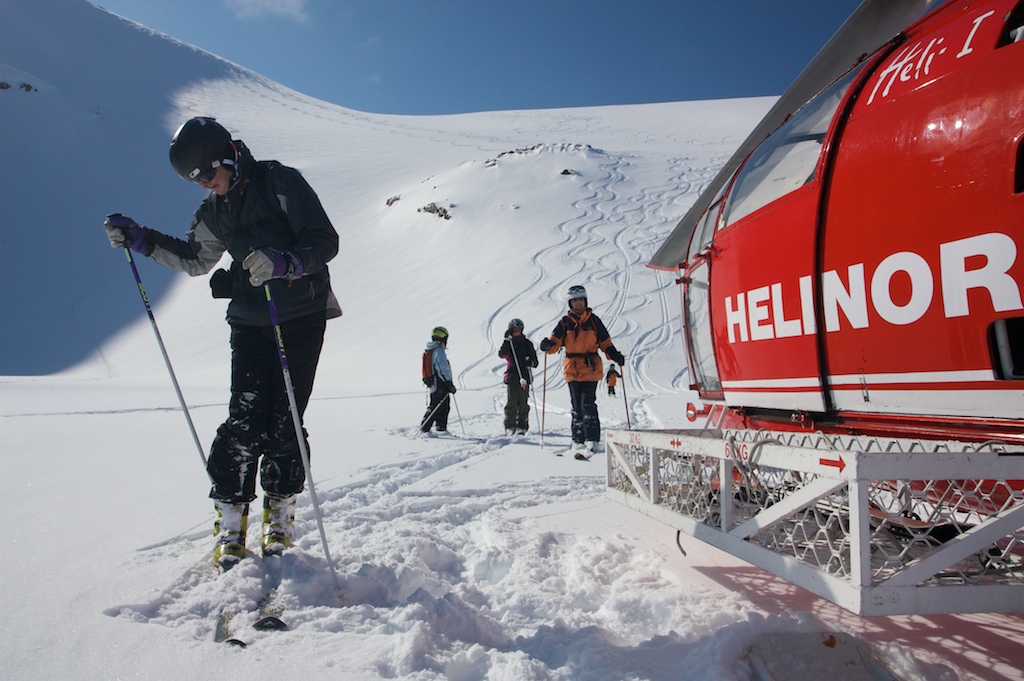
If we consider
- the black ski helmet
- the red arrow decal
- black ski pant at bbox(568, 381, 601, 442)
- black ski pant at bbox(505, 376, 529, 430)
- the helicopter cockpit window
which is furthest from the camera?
black ski pant at bbox(505, 376, 529, 430)

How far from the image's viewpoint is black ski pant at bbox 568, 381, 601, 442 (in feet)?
23.0

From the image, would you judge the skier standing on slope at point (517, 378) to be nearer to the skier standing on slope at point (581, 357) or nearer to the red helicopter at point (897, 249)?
the skier standing on slope at point (581, 357)

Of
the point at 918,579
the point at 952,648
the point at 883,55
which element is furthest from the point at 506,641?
the point at 883,55

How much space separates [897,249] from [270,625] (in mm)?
2494

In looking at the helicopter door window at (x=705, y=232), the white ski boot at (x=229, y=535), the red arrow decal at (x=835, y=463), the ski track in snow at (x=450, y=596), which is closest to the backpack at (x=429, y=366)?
the ski track in snow at (x=450, y=596)

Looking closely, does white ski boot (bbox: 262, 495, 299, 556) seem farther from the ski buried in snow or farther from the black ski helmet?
the black ski helmet

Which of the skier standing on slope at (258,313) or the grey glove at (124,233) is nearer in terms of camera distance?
the skier standing on slope at (258,313)

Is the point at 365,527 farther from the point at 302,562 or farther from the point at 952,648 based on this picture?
the point at 952,648

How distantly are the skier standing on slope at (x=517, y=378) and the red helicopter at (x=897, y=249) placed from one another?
5.60 meters

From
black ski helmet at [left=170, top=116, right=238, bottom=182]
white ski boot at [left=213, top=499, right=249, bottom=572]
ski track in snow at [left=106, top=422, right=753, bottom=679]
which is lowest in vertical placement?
ski track in snow at [left=106, top=422, right=753, bottom=679]

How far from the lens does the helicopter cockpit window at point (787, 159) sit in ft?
8.52

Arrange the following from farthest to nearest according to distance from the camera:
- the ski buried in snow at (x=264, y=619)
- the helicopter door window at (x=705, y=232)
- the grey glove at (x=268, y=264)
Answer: the helicopter door window at (x=705, y=232) < the grey glove at (x=268, y=264) < the ski buried in snow at (x=264, y=619)

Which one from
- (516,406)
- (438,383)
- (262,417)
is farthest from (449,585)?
(438,383)

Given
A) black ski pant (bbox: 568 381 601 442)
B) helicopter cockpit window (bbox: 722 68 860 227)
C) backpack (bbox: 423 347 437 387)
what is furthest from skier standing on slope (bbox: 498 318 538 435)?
helicopter cockpit window (bbox: 722 68 860 227)
